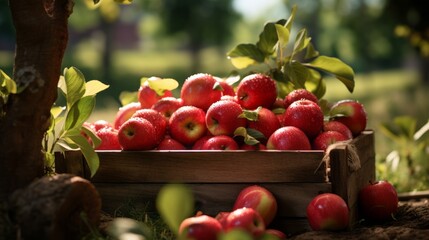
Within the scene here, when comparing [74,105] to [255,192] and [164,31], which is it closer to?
[255,192]

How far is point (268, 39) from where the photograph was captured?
2857 mm

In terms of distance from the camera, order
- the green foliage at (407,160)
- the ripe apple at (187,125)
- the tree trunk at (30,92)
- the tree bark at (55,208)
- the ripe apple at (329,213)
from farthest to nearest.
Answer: the green foliage at (407,160) < the ripe apple at (187,125) < the ripe apple at (329,213) < the tree trunk at (30,92) < the tree bark at (55,208)

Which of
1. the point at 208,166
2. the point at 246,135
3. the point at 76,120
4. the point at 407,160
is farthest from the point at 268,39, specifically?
the point at 407,160

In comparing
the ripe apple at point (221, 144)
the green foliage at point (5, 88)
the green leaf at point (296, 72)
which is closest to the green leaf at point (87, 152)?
the green foliage at point (5, 88)

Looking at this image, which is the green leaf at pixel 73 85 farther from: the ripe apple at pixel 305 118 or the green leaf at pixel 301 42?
the green leaf at pixel 301 42

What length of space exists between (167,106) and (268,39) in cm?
55

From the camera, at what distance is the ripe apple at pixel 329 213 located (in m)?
2.15

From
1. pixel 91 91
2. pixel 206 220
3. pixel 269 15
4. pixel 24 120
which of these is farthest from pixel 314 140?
pixel 269 15

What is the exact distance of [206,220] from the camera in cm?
196

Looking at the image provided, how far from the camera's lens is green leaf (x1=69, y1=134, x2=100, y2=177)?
91.0 inches

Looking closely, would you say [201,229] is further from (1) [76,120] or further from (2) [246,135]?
(1) [76,120]

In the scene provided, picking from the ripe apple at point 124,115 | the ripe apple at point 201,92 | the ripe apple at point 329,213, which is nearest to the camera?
the ripe apple at point 329,213

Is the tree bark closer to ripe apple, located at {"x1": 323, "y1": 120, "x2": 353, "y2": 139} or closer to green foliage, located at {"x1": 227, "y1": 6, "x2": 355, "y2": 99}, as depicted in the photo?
ripe apple, located at {"x1": 323, "y1": 120, "x2": 353, "y2": 139}

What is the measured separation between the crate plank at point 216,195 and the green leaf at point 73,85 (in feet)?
1.19
